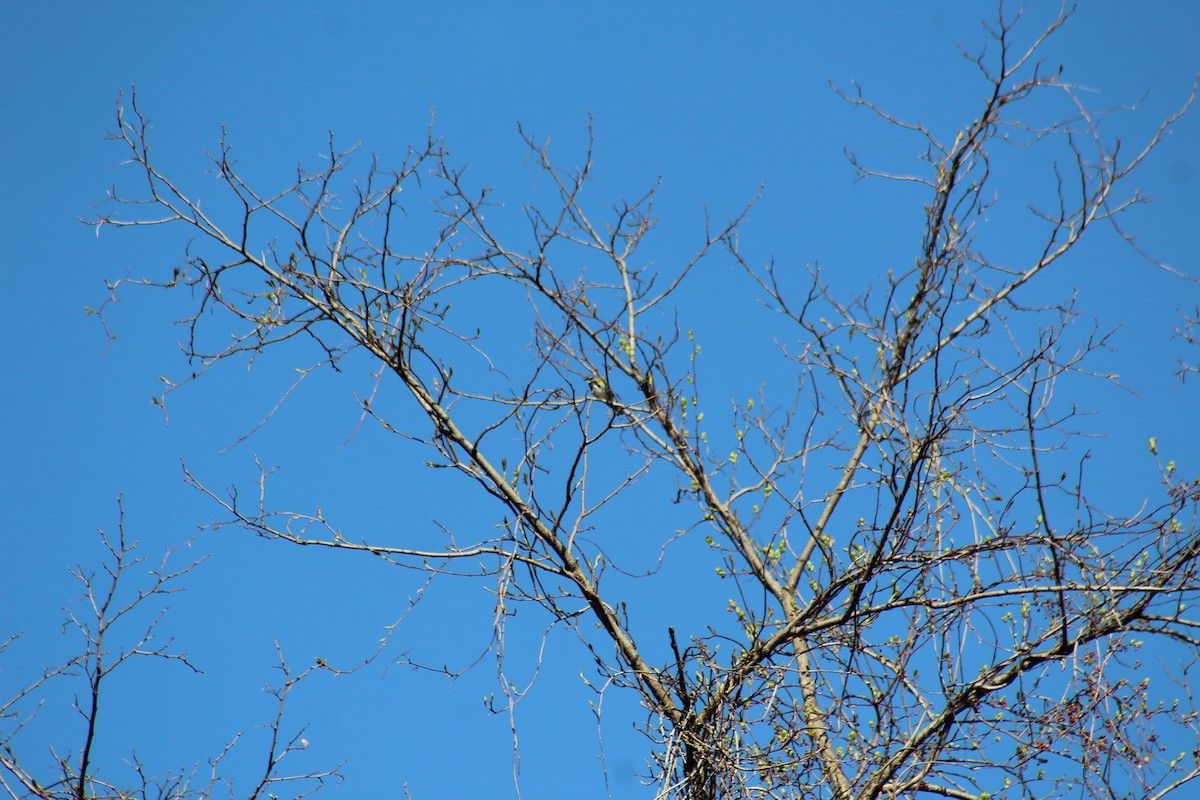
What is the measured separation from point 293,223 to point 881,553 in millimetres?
2158

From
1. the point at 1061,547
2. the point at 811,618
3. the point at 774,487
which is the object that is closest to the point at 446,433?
the point at 774,487

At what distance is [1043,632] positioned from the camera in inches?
159

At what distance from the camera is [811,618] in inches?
154

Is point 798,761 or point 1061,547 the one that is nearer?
point 1061,547

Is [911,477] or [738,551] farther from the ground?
[738,551]

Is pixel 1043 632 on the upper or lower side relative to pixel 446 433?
lower

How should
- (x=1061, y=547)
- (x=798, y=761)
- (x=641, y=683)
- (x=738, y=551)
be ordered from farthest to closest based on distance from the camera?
(x=738, y=551)
(x=641, y=683)
(x=798, y=761)
(x=1061, y=547)

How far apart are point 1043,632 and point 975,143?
1.66 metres

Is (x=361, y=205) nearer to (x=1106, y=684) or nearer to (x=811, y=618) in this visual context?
(x=811, y=618)

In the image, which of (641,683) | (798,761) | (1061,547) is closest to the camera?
(1061,547)

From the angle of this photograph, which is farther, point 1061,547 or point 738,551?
point 738,551

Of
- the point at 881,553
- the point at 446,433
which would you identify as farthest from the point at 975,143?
the point at 446,433

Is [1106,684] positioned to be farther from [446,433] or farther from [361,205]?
[361,205]

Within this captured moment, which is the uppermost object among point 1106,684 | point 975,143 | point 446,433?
point 975,143
